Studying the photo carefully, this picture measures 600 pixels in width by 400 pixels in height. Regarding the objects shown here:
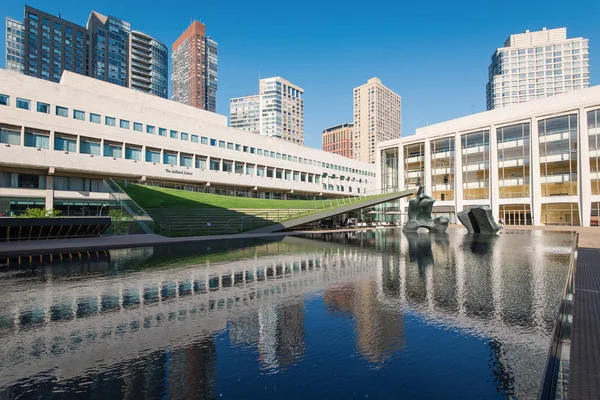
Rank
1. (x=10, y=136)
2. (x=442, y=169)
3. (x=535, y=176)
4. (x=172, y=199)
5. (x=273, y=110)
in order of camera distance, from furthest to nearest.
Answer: (x=273, y=110)
(x=442, y=169)
(x=535, y=176)
(x=172, y=199)
(x=10, y=136)

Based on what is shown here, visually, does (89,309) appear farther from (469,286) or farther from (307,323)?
(469,286)

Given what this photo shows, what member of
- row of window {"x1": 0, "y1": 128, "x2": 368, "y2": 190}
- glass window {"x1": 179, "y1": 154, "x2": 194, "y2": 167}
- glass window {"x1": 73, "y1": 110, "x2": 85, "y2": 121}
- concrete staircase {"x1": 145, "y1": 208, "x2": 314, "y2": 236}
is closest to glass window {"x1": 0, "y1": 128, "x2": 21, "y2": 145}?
row of window {"x1": 0, "y1": 128, "x2": 368, "y2": 190}

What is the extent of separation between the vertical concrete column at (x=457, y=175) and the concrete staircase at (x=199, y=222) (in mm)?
38108

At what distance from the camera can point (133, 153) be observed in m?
45.1

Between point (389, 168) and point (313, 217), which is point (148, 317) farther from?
point (389, 168)

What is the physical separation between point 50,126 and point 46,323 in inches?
1658

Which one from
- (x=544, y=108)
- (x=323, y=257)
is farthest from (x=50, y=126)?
(x=544, y=108)

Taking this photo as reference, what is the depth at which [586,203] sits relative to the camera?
47312 mm

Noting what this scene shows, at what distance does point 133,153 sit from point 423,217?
3871 cm

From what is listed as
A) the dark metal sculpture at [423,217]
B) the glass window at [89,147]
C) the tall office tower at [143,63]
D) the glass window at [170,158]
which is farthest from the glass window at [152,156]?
the tall office tower at [143,63]

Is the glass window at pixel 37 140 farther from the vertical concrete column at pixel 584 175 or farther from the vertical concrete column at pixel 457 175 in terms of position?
the vertical concrete column at pixel 584 175

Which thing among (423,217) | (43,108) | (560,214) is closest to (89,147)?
(43,108)

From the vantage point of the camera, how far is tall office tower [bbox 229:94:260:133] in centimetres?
17462

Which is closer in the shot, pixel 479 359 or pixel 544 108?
pixel 479 359
